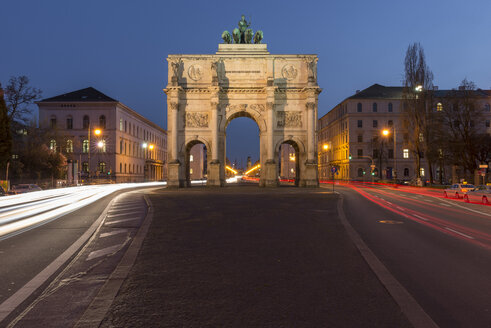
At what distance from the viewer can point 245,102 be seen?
47.3 meters

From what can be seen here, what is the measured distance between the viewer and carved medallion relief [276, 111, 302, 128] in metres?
47.3

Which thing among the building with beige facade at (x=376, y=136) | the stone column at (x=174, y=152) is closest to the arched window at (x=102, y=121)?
the stone column at (x=174, y=152)

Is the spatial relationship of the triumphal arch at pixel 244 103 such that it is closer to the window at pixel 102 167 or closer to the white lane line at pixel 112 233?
the window at pixel 102 167

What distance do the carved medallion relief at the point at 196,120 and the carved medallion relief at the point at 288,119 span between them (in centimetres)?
886

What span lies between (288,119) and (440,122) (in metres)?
18.1

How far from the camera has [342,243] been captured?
9109 mm

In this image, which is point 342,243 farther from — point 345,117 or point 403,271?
point 345,117

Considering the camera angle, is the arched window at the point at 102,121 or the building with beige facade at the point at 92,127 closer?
the building with beige facade at the point at 92,127

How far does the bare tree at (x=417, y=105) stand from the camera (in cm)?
4812

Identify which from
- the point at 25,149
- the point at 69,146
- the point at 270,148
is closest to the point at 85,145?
the point at 69,146

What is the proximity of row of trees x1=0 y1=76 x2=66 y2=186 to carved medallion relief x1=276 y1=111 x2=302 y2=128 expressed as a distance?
28.4 meters

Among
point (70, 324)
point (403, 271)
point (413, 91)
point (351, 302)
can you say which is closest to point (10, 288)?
point (70, 324)

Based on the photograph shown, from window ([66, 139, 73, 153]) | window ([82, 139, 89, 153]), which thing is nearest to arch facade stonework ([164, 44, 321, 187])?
window ([66, 139, 73, 153])

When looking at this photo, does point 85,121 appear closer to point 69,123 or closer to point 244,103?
point 69,123
